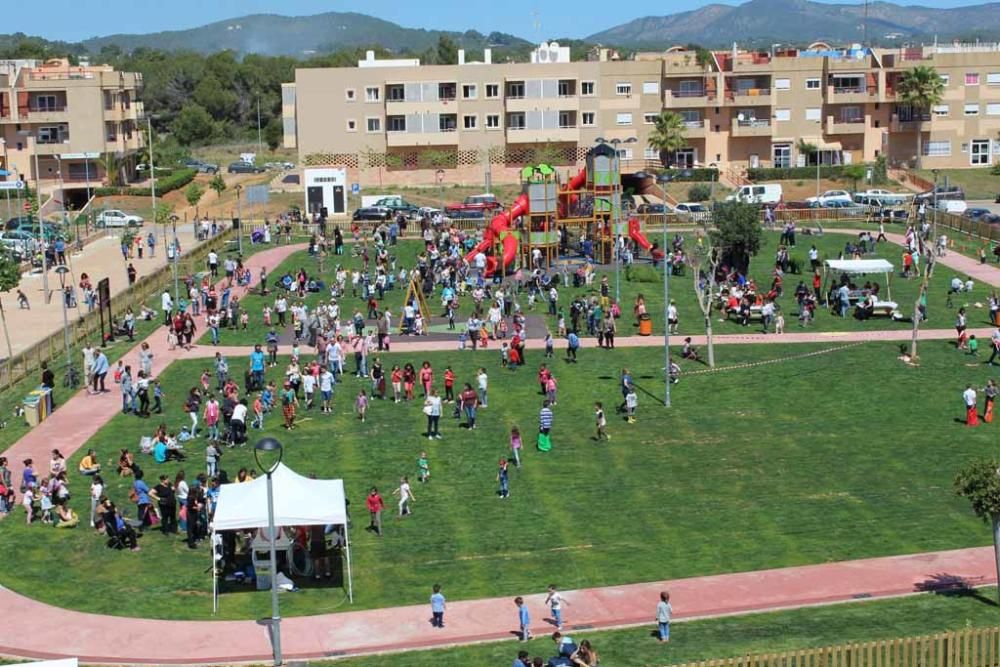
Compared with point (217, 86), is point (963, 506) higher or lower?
lower

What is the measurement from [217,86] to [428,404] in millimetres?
121853

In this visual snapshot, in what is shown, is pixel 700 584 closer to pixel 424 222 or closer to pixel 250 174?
pixel 424 222

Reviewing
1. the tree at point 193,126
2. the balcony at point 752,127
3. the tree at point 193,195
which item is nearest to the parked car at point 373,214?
the tree at point 193,195

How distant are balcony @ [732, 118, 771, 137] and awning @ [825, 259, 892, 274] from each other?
42.3 m

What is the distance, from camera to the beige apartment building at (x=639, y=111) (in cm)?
9638

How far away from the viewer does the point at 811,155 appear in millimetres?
98500

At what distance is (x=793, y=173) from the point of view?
9494 cm

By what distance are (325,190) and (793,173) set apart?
30.3 metres

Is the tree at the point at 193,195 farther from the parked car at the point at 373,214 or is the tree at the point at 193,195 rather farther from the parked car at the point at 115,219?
the parked car at the point at 373,214

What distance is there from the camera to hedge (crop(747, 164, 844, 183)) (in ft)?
310

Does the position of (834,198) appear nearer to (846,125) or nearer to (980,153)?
(846,125)

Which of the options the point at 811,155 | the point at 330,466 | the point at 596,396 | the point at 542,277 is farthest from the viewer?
the point at 811,155

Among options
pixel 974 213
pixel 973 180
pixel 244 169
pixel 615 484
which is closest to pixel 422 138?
pixel 244 169

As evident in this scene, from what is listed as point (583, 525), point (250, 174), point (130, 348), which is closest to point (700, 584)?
point (583, 525)
